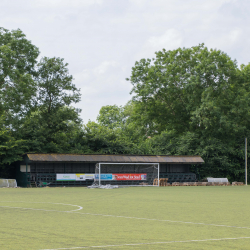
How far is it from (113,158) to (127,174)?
2263 mm

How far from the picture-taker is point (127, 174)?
142ft

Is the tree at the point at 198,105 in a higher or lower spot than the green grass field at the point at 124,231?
higher

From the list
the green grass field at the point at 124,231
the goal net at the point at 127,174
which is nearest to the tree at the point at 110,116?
the goal net at the point at 127,174

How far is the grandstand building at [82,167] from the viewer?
40062 mm

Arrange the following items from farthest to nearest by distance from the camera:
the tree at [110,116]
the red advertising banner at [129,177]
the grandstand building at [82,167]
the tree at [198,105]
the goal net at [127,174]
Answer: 1. the tree at [110,116]
2. the tree at [198,105]
3. the red advertising banner at [129,177]
4. the goal net at [127,174]
5. the grandstand building at [82,167]

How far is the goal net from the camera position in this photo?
42375mm

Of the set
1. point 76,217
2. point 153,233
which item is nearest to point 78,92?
point 76,217

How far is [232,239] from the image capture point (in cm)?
905

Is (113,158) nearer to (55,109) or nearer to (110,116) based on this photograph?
(55,109)

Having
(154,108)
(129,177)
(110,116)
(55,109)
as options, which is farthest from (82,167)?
(110,116)

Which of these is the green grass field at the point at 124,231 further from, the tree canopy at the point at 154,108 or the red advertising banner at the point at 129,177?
the tree canopy at the point at 154,108

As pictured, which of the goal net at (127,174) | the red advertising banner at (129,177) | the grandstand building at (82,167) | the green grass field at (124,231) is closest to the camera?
the green grass field at (124,231)

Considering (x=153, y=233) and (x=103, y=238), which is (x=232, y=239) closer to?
(x=153, y=233)

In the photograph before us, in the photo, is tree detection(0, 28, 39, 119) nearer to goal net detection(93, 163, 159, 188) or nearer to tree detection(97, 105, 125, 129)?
goal net detection(93, 163, 159, 188)
